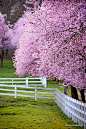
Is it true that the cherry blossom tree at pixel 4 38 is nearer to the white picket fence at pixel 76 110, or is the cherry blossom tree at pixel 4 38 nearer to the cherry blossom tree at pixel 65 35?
the white picket fence at pixel 76 110

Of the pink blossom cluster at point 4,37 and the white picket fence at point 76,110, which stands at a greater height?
the pink blossom cluster at point 4,37

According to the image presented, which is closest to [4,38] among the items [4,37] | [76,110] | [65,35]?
[4,37]

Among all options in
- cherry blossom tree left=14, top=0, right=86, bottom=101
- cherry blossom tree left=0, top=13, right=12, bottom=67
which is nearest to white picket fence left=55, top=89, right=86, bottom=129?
cherry blossom tree left=14, top=0, right=86, bottom=101

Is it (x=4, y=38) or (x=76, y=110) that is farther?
(x=4, y=38)

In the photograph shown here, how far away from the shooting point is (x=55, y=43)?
1434cm

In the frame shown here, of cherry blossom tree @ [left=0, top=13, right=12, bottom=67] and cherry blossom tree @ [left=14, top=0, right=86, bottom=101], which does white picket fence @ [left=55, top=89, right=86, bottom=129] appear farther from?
cherry blossom tree @ [left=0, top=13, right=12, bottom=67]

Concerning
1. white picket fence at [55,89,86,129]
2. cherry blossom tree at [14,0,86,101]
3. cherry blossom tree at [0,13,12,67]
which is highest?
cherry blossom tree at [0,13,12,67]

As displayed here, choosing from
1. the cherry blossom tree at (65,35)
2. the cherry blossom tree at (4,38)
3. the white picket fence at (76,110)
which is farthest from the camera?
the cherry blossom tree at (4,38)

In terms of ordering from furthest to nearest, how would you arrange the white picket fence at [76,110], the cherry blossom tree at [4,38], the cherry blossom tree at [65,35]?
the cherry blossom tree at [4,38] < the white picket fence at [76,110] < the cherry blossom tree at [65,35]

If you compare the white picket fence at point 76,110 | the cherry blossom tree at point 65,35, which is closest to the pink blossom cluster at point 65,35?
the cherry blossom tree at point 65,35

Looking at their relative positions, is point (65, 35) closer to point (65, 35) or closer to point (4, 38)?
point (65, 35)

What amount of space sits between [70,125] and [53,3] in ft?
18.1

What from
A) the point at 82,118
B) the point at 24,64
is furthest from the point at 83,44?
the point at 24,64

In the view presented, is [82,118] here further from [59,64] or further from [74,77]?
[74,77]
